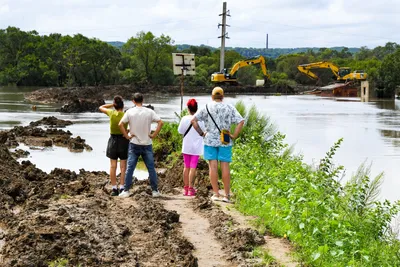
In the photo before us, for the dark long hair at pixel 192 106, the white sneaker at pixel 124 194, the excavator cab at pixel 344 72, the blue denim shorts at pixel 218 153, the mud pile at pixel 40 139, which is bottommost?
the mud pile at pixel 40 139

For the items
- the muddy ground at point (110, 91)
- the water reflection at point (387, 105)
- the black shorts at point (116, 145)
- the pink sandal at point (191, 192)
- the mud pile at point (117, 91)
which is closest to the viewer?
the black shorts at point (116, 145)

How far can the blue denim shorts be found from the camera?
429 inches

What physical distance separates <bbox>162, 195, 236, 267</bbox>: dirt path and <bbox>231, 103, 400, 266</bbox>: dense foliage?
0.80 m

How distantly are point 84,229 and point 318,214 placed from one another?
2839 millimetres

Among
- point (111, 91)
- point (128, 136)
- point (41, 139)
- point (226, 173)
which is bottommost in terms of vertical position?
point (111, 91)

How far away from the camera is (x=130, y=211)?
9742mm

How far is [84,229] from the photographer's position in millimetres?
8258

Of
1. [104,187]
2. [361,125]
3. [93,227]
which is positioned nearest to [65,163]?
[104,187]

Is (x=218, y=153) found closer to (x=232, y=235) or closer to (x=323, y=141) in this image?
(x=232, y=235)

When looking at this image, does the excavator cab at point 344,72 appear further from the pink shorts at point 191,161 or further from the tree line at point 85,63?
the pink shorts at point 191,161

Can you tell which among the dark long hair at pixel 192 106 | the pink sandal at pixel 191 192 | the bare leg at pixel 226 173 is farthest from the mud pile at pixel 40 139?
the bare leg at pixel 226 173

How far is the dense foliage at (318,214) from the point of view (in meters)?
7.54

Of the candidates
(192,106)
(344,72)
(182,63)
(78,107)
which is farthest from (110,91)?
(192,106)

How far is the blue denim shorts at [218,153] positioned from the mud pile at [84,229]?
118cm
